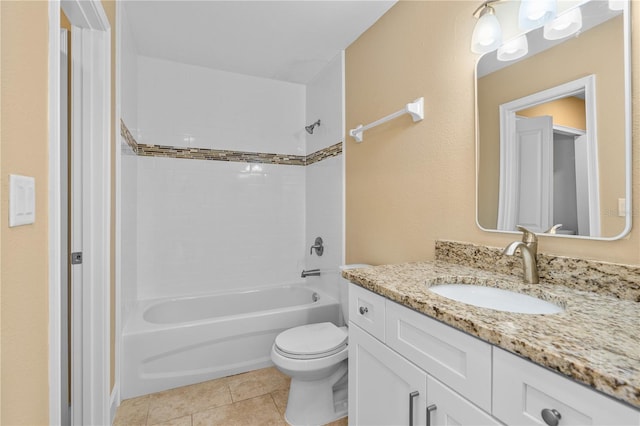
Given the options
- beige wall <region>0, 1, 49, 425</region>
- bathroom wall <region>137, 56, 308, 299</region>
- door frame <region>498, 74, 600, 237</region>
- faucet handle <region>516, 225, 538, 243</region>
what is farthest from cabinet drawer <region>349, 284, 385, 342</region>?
bathroom wall <region>137, 56, 308, 299</region>

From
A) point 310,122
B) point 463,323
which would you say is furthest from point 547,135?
point 310,122

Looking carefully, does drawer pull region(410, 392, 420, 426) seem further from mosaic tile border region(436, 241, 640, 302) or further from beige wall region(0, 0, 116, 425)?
beige wall region(0, 0, 116, 425)

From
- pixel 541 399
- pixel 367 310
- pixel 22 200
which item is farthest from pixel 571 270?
pixel 22 200

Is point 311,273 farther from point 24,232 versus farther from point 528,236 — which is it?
point 24,232

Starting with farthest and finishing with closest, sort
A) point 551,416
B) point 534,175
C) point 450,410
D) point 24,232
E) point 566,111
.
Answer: point 534,175 → point 566,111 → point 450,410 → point 24,232 → point 551,416

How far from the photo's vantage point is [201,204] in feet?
8.87

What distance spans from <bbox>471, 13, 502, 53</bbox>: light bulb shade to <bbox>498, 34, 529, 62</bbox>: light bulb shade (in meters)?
0.03

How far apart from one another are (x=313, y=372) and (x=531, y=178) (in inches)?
52.1

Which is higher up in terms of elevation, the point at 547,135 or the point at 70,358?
the point at 547,135

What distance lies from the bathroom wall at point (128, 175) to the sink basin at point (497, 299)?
182 cm

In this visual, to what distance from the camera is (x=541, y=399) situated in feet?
1.96

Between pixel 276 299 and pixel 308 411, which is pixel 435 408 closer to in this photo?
pixel 308 411

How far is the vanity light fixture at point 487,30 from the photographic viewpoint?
121 cm

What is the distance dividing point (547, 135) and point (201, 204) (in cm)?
248
